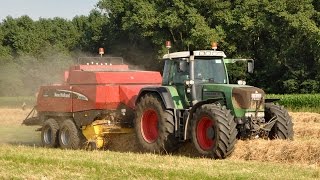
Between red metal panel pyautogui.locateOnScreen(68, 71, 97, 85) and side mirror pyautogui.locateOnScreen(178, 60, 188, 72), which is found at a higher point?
side mirror pyautogui.locateOnScreen(178, 60, 188, 72)

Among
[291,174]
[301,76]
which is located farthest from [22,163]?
[301,76]

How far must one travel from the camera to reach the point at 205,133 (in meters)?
12.5

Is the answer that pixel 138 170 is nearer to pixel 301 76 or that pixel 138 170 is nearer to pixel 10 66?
pixel 301 76

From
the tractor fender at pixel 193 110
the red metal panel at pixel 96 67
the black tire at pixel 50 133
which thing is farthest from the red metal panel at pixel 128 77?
the tractor fender at pixel 193 110

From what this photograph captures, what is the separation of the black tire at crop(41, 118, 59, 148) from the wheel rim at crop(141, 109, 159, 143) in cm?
360

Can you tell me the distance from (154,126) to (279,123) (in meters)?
3.03

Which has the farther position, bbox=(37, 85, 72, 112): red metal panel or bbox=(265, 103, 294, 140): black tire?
bbox=(37, 85, 72, 112): red metal panel

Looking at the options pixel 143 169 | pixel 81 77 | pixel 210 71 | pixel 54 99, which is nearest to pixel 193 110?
pixel 210 71

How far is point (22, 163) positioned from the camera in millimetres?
10938

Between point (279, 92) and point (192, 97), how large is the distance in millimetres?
34422

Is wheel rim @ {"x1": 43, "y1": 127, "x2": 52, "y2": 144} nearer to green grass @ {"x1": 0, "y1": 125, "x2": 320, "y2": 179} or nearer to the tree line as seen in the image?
green grass @ {"x1": 0, "y1": 125, "x2": 320, "y2": 179}

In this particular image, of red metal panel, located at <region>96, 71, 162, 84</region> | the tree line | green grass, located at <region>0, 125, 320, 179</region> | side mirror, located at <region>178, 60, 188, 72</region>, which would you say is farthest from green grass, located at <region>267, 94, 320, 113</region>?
green grass, located at <region>0, 125, 320, 179</region>

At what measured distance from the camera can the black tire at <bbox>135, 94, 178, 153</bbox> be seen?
13.1 metres

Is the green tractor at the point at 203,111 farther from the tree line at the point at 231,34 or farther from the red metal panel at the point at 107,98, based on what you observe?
the tree line at the point at 231,34
